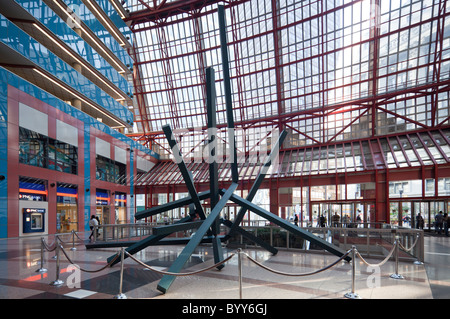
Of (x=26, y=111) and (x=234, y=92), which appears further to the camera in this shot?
(x=234, y=92)

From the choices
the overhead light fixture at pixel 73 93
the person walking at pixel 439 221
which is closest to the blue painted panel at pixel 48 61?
the overhead light fixture at pixel 73 93

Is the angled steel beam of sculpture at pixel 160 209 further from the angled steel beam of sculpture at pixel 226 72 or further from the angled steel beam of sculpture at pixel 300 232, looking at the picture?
the angled steel beam of sculpture at pixel 226 72

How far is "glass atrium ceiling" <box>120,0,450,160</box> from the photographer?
26875 millimetres

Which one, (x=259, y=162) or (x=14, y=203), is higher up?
(x=259, y=162)

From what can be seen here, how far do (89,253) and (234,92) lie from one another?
92.6 ft

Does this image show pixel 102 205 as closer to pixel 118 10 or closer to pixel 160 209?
pixel 160 209

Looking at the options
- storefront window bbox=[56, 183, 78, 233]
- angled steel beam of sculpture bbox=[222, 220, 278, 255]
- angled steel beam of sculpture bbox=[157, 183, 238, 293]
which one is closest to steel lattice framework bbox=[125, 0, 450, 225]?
storefront window bbox=[56, 183, 78, 233]

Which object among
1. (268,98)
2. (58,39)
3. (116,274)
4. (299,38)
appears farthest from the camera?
(268,98)

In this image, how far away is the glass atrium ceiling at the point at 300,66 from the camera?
2688 centimetres
